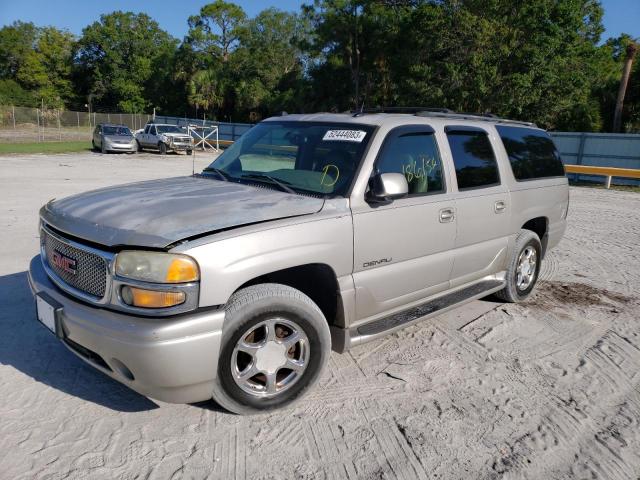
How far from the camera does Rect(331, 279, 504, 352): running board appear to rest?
3443 mm

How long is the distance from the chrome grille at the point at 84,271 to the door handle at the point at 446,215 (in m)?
2.48

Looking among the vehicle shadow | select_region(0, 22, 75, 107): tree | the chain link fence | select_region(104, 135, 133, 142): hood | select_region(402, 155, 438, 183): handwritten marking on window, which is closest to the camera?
the vehicle shadow

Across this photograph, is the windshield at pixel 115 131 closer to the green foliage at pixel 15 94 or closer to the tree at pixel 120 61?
the tree at pixel 120 61

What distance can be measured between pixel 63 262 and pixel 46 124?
160 feet

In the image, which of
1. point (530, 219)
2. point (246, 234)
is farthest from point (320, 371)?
point (530, 219)

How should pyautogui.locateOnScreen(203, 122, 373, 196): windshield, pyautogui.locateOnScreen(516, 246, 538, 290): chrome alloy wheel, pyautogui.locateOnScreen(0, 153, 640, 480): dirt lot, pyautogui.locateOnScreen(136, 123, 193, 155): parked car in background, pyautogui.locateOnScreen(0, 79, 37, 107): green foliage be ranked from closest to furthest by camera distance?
pyautogui.locateOnScreen(0, 153, 640, 480): dirt lot
pyautogui.locateOnScreen(203, 122, 373, 196): windshield
pyautogui.locateOnScreen(516, 246, 538, 290): chrome alloy wheel
pyautogui.locateOnScreen(136, 123, 193, 155): parked car in background
pyautogui.locateOnScreen(0, 79, 37, 107): green foliage

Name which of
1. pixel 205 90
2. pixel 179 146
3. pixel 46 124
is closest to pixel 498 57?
pixel 179 146

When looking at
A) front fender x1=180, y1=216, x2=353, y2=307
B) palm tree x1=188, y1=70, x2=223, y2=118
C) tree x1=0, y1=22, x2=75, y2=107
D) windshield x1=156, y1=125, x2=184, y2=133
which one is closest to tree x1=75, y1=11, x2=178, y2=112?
tree x1=0, y1=22, x2=75, y2=107

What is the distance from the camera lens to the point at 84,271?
9.50ft

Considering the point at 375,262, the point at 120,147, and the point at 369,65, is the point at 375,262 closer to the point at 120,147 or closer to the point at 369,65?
the point at 120,147

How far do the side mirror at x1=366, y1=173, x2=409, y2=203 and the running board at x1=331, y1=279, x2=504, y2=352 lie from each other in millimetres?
893

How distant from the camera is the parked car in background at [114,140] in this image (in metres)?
25.5

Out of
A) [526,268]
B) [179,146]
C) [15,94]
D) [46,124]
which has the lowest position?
[526,268]

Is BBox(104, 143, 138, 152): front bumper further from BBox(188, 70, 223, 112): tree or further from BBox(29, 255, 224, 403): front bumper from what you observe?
BBox(188, 70, 223, 112): tree
